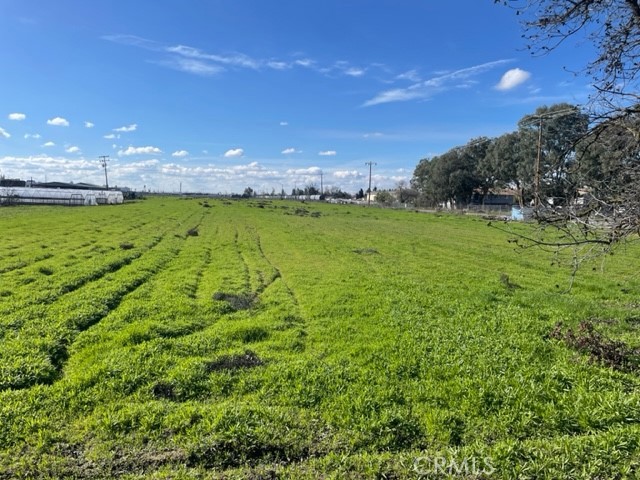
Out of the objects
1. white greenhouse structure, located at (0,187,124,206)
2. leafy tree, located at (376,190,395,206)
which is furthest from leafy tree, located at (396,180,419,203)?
white greenhouse structure, located at (0,187,124,206)

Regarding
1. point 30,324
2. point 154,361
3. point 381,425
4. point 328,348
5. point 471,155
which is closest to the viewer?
point 381,425

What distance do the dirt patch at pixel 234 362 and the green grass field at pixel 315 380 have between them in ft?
0.11

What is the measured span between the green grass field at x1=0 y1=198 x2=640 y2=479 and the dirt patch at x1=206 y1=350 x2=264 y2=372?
1.3 inches

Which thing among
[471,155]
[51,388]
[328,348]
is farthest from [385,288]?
[471,155]

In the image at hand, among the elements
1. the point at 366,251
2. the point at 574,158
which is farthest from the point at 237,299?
the point at 366,251

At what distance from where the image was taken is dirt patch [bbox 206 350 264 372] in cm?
678

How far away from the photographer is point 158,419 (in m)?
5.19

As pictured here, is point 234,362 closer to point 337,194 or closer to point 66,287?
point 66,287

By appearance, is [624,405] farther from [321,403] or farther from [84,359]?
[84,359]

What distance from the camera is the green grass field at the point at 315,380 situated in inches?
176

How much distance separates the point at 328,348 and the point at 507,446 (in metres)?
3.85

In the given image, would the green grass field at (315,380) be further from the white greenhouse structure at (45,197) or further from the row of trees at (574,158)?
Answer: the white greenhouse structure at (45,197)

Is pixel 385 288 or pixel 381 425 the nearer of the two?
pixel 381 425

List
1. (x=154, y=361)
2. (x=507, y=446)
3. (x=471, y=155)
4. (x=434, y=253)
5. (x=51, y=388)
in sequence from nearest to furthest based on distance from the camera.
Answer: (x=507, y=446) → (x=51, y=388) → (x=154, y=361) → (x=434, y=253) → (x=471, y=155)
